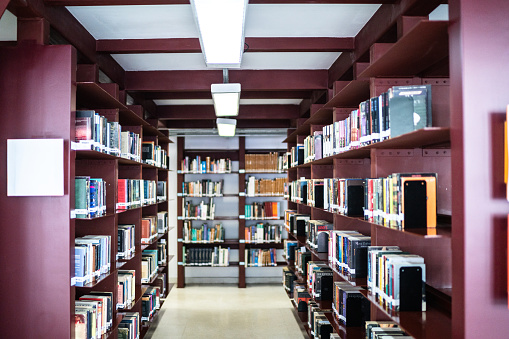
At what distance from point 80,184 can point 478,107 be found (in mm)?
2420

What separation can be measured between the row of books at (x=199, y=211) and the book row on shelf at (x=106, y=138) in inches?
98.9

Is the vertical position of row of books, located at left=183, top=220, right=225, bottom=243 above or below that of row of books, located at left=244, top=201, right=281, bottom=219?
below

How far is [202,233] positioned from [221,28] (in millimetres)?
5459

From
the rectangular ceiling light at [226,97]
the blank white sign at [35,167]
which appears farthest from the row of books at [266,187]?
the blank white sign at [35,167]

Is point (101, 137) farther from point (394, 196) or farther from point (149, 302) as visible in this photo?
point (149, 302)

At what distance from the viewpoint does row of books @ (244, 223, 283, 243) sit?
24.6ft

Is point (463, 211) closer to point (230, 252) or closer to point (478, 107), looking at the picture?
point (478, 107)

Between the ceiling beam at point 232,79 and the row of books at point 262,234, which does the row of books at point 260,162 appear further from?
the ceiling beam at point 232,79

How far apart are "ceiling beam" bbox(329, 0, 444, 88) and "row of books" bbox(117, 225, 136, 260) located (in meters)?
2.68

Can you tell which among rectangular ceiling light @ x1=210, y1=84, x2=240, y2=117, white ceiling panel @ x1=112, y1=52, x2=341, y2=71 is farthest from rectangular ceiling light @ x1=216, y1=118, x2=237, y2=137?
white ceiling panel @ x1=112, y1=52, x2=341, y2=71

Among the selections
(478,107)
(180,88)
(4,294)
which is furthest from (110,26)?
(478,107)

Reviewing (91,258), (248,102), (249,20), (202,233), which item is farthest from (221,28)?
(202,233)

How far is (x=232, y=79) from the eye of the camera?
480cm

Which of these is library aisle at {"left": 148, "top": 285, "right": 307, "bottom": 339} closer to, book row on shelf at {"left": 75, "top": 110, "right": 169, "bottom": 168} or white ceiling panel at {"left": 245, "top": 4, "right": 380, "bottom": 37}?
book row on shelf at {"left": 75, "top": 110, "right": 169, "bottom": 168}
